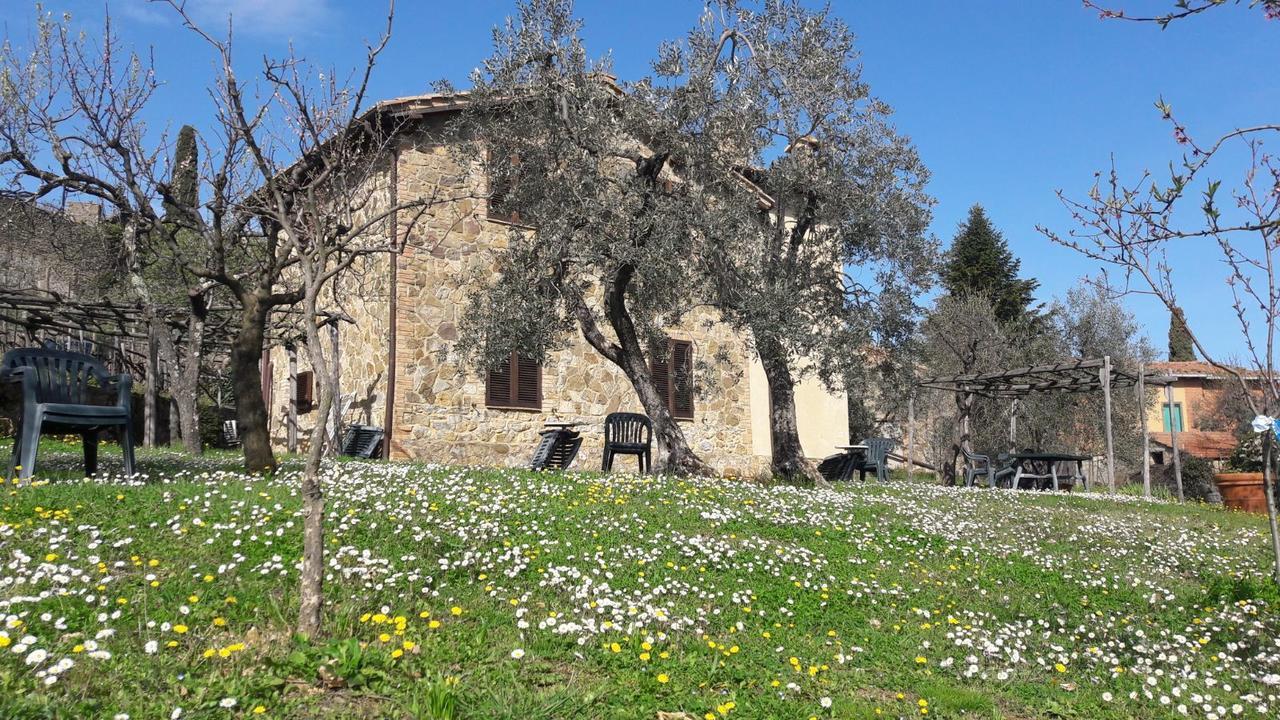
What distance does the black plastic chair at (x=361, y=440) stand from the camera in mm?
15391

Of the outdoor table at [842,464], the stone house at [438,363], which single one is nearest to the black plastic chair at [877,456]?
the outdoor table at [842,464]

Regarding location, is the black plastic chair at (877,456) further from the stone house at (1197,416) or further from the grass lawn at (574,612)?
the stone house at (1197,416)

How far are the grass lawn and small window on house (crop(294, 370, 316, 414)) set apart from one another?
31.4 feet

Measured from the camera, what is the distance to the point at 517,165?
13852 mm

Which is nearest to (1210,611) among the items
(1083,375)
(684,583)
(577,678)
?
(684,583)

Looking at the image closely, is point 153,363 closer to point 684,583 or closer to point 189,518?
point 189,518

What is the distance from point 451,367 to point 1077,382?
15.0 metres

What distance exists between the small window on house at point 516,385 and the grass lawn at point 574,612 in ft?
23.6

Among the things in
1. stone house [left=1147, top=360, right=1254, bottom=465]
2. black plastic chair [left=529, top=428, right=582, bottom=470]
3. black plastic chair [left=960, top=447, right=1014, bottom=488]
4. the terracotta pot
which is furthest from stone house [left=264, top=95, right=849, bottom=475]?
stone house [left=1147, top=360, right=1254, bottom=465]

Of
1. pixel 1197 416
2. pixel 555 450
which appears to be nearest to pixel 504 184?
pixel 555 450

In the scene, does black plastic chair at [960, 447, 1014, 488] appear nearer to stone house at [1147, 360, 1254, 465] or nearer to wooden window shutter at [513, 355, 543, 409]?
wooden window shutter at [513, 355, 543, 409]

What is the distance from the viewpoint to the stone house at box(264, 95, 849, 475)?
16.3 m

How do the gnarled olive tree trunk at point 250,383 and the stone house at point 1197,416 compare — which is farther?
the stone house at point 1197,416

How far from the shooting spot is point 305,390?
1992 centimetres
